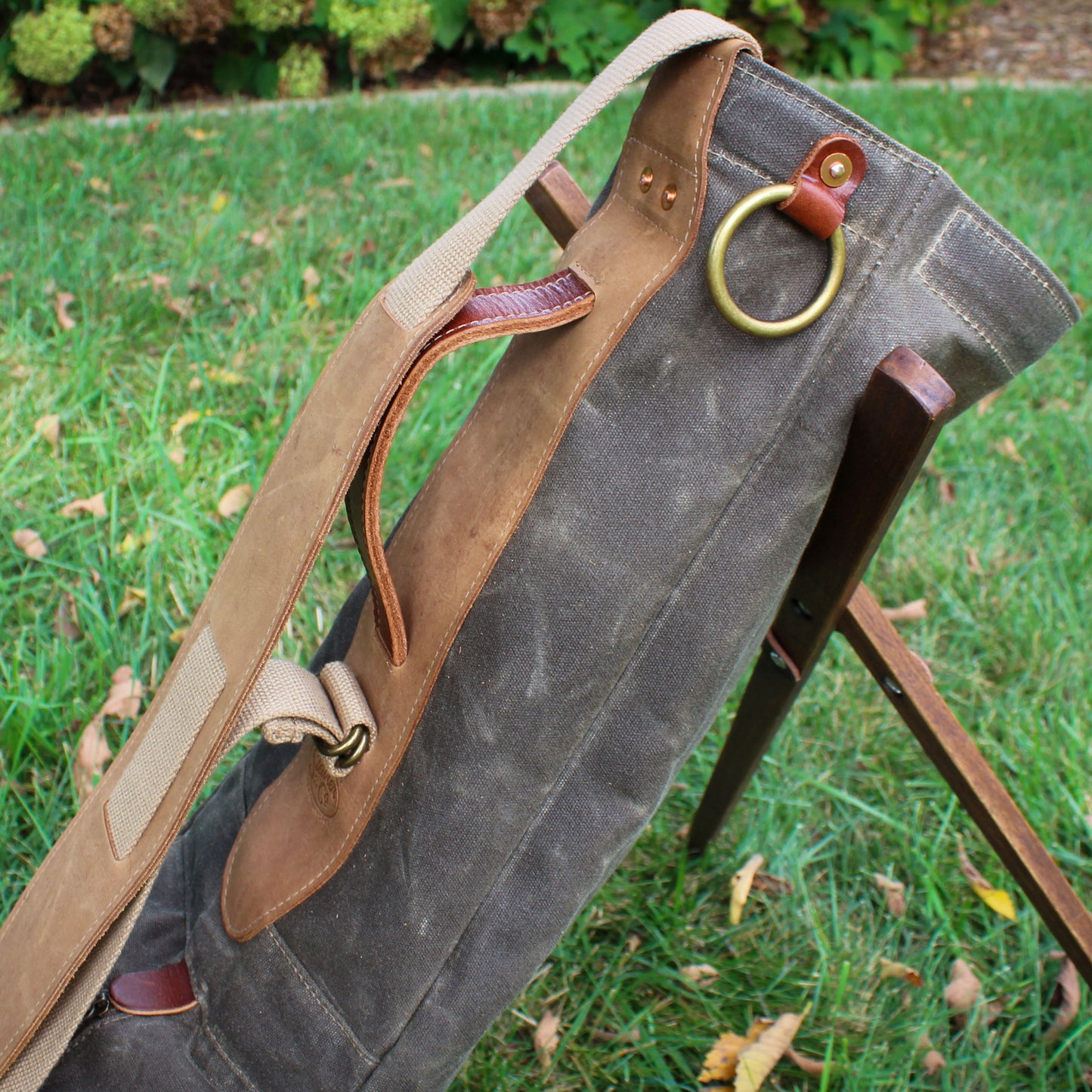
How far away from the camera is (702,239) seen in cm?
88

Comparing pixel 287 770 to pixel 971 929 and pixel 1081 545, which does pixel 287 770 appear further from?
pixel 1081 545

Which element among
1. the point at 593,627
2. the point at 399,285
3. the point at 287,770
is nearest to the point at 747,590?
the point at 593,627

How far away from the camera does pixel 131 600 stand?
6.20ft

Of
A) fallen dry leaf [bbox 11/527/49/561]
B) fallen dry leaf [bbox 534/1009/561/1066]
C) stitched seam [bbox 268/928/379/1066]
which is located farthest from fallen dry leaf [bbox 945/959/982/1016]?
fallen dry leaf [bbox 11/527/49/561]

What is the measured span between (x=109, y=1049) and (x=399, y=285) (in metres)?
0.84

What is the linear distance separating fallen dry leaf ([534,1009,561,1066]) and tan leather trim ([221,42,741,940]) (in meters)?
0.57

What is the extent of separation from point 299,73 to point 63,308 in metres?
2.77

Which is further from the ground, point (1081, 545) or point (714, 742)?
point (1081, 545)

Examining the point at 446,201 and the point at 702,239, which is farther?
the point at 446,201

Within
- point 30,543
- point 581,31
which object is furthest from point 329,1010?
point 581,31

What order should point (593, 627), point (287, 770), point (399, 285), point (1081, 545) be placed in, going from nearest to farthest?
point (399, 285) < point (593, 627) < point (287, 770) < point (1081, 545)

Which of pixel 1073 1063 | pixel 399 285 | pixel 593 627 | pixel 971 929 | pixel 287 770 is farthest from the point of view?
pixel 971 929

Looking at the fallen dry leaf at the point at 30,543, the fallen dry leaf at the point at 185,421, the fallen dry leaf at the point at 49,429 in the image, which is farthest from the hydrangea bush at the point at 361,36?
the fallen dry leaf at the point at 30,543

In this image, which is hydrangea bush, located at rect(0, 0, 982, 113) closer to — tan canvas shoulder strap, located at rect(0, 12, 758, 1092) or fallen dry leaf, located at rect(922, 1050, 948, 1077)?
tan canvas shoulder strap, located at rect(0, 12, 758, 1092)
